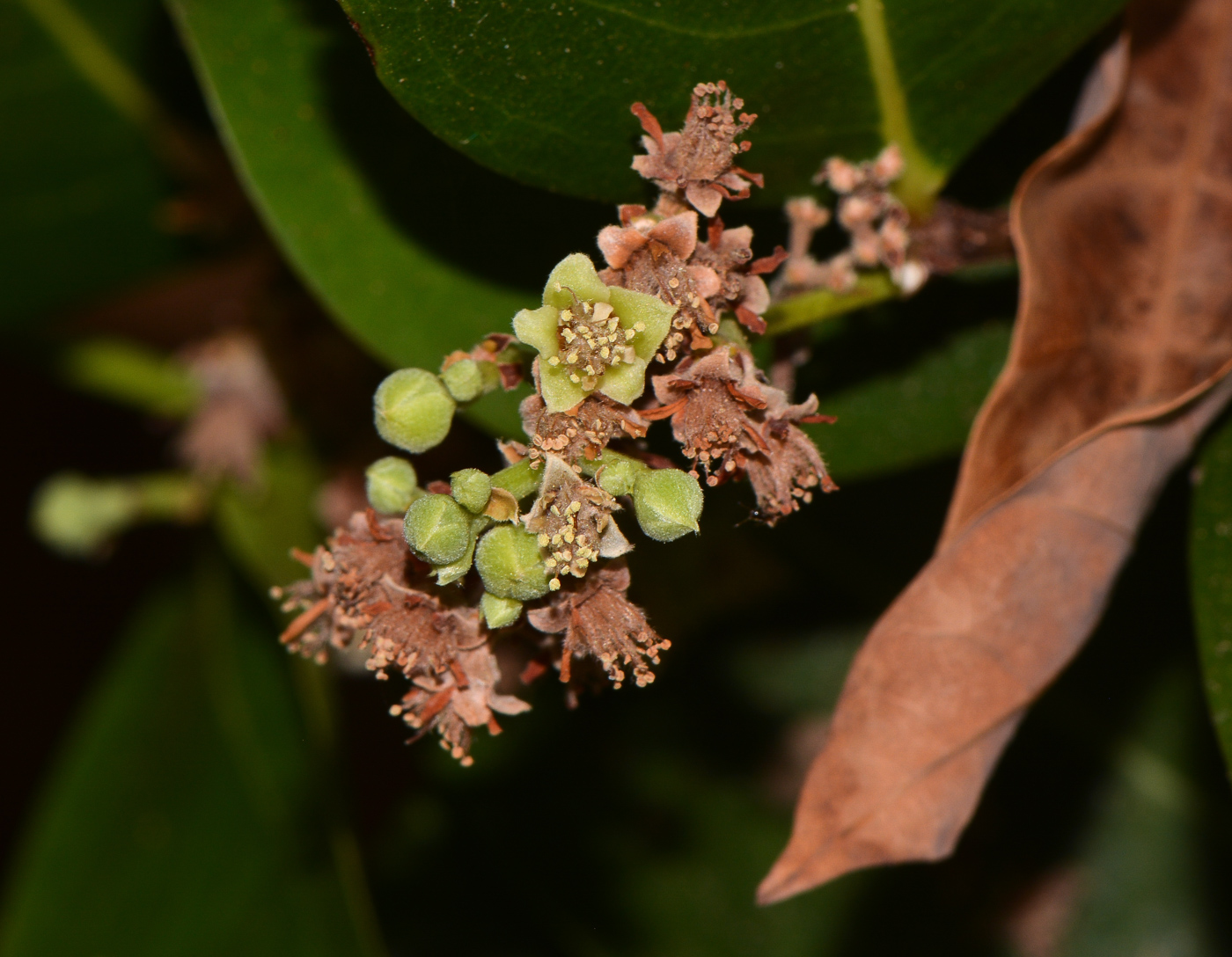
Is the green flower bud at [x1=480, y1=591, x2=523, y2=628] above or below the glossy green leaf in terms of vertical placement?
above

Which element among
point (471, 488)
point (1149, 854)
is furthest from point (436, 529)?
point (1149, 854)

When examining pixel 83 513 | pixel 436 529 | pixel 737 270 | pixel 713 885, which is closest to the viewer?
pixel 436 529

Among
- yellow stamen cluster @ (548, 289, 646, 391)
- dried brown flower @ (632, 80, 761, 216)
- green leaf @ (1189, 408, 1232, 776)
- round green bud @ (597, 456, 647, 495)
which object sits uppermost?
dried brown flower @ (632, 80, 761, 216)

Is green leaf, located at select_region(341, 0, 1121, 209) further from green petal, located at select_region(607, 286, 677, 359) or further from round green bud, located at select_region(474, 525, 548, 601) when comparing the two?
round green bud, located at select_region(474, 525, 548, 601)

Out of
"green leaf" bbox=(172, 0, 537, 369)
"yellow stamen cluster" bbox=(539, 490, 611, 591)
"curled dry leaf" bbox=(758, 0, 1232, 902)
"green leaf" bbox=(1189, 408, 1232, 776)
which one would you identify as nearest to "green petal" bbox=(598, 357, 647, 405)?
"yellow stamen cluster" bbox=(539, 490, 611, 591)

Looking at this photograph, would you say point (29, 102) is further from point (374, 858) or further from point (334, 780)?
point (374, 858)

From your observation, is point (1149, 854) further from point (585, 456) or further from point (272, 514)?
point (272, 514)
